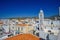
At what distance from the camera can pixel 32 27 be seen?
2225mm

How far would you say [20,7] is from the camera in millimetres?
2279

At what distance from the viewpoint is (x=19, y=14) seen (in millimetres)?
2264

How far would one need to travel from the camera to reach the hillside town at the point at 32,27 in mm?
2146

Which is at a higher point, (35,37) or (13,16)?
(13,16)

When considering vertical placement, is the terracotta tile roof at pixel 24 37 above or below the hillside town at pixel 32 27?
below

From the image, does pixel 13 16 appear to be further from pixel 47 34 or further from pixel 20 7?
pixel 47 34

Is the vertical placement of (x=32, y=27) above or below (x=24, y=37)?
above

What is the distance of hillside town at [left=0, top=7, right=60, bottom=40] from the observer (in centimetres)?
215

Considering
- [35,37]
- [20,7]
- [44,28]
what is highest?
[20,7]

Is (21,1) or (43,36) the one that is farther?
(21,1)

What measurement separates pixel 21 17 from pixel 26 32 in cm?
30

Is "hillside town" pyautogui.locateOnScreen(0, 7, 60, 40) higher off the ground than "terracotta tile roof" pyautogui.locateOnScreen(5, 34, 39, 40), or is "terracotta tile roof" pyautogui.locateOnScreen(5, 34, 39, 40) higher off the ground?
"hillside town" pyautogui.locateOnScreen(0, 7, 60, 40)

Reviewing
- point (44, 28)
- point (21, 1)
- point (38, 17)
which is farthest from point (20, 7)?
point (44, 28)

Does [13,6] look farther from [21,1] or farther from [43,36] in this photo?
[43,36]
